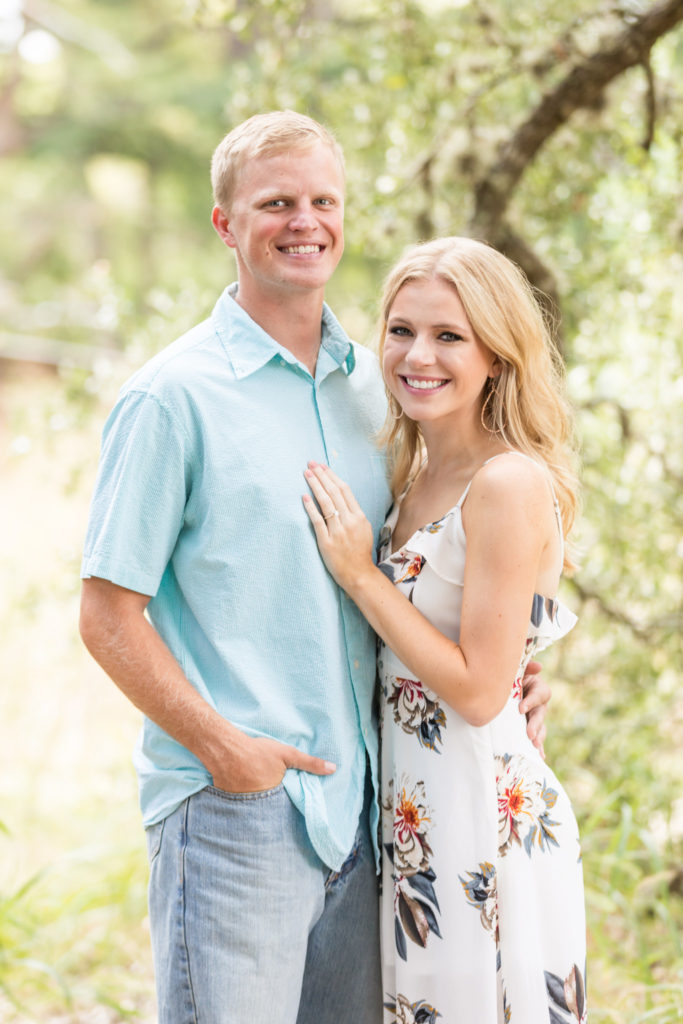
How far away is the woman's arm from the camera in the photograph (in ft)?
5.61

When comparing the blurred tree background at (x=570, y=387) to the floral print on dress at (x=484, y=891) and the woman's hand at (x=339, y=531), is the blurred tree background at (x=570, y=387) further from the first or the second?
the woman's hand at (x=339, y=531)

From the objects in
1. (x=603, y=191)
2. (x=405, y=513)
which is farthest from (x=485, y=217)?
(x=405, y=513)

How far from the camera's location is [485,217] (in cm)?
304

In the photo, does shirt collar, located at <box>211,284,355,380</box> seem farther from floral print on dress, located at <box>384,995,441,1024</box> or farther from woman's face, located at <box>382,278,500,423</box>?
floral print on dress, located at <box>384,995,441,1024</box>

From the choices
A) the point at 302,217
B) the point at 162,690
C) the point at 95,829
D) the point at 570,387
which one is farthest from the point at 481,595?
the point at 95,829

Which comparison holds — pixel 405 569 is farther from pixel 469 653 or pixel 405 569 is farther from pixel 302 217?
pixel 302 217

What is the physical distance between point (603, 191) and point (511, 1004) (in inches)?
113

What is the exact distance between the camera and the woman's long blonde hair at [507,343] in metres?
1.87

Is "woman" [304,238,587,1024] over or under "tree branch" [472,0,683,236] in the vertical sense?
under

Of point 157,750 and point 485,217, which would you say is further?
point 485,217

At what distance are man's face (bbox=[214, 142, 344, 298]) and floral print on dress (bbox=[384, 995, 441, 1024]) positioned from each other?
1.33m

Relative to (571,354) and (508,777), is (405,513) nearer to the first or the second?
(508,777)

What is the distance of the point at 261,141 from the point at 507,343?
0.60 meters

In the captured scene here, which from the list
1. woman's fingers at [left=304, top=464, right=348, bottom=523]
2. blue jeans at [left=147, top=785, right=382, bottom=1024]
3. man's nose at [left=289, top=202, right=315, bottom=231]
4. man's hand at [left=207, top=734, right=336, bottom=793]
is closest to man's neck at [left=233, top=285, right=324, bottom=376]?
man's nose at [left=289, top=202, right=315, bottom=231]
